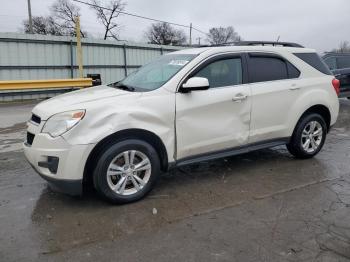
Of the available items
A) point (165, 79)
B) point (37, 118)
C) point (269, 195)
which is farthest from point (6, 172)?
point (269, 195)

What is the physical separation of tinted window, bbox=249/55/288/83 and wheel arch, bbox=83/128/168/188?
5.57ft

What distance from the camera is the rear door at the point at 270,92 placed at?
208 inches

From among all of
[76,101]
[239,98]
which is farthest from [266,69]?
[76,101]

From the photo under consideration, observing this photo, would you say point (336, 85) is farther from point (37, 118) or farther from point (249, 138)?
point (37, 118)

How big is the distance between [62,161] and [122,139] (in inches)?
26.9

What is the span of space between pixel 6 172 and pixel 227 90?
3.40 metres

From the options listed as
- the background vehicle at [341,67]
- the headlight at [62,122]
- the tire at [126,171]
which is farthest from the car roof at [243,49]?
the background vehicle at [341,67]

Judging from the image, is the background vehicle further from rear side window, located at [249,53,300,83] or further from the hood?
the hood

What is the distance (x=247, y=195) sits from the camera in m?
4.58

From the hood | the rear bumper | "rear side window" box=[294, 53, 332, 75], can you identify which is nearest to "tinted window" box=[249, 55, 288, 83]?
"rear side window" box=[294, 53, 332, 75]

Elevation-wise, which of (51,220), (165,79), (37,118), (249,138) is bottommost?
(51,220)

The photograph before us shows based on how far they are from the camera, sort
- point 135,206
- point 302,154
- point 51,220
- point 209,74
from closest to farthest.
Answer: point 51,220 → point 135,206 → point 209,74 → point 302,154

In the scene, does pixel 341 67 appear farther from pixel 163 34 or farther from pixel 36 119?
pixel 163 34

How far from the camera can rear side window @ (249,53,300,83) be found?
5.34 m
